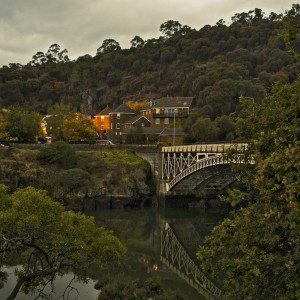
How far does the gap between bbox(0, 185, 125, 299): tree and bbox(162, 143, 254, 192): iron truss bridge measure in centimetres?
2913

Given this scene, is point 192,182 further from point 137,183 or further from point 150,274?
point 150,274

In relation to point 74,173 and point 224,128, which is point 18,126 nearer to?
point 74,173

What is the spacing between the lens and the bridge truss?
2877cm

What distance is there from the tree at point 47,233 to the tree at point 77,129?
62.8 metres

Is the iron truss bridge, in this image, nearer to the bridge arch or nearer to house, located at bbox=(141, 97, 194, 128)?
the bridge arch

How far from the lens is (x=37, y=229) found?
62.7 feet

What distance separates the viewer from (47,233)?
19.6 metres

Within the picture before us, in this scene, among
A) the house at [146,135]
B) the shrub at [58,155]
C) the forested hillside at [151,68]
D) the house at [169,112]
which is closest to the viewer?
the shrub at [58,155]

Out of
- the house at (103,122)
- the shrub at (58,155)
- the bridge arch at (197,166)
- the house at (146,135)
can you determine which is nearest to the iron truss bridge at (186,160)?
the bridge arch at (197,166)

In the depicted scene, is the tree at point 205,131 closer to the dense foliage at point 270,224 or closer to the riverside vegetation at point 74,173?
the riverside vegetation at point 74,173

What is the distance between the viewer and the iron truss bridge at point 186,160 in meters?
53.1

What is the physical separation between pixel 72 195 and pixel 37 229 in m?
42.4

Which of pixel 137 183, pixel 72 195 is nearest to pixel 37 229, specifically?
pixel 72 195

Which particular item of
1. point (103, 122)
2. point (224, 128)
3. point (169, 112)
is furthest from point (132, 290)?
point (103, 122)
